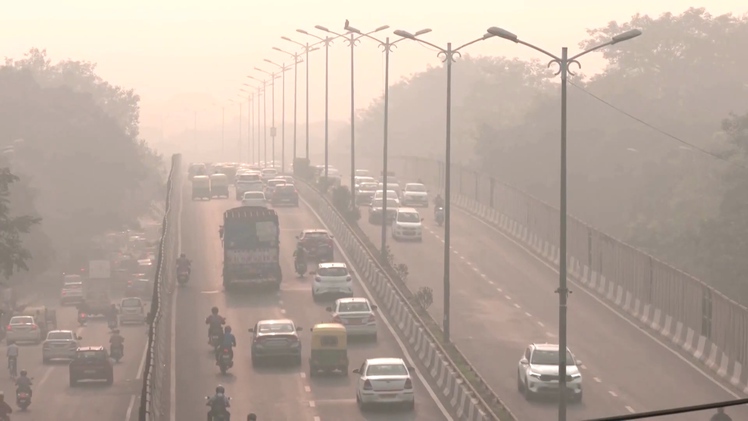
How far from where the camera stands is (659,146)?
126m

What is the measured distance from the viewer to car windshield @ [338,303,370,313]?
47.1m

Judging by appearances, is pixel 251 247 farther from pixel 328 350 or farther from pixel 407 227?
pixel 407 227

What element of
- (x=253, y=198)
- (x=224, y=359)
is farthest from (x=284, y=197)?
(x=224, y=359)

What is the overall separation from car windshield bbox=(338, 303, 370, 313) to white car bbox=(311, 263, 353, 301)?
8.40 meters

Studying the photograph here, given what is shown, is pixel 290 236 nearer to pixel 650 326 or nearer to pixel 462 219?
pixel 462 219

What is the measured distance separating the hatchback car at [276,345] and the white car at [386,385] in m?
7.08

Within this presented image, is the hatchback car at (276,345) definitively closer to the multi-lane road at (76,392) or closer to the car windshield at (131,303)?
the multi-lane road at (76,392)

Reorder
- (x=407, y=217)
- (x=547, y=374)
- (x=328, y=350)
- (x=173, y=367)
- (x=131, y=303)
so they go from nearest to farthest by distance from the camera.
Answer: (x=547, y=374) < (x=328, y=350) < (x=173, y=367) < (x=407, y=217) < (x=131, y=303)

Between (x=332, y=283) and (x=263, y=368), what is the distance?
13566mm

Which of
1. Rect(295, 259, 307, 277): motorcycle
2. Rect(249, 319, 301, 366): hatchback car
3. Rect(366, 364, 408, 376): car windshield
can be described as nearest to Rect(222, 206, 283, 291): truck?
Rect(295, 259, 307, 277): motorcycle

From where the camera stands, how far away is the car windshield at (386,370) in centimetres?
3544

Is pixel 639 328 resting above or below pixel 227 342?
below

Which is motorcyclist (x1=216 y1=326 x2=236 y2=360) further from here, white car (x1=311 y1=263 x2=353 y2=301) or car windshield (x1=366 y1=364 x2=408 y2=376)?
white car (x1=311 y1=263 x2=353 y2=301)

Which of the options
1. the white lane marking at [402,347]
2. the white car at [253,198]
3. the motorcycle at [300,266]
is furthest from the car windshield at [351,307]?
the white car at [253,198]
